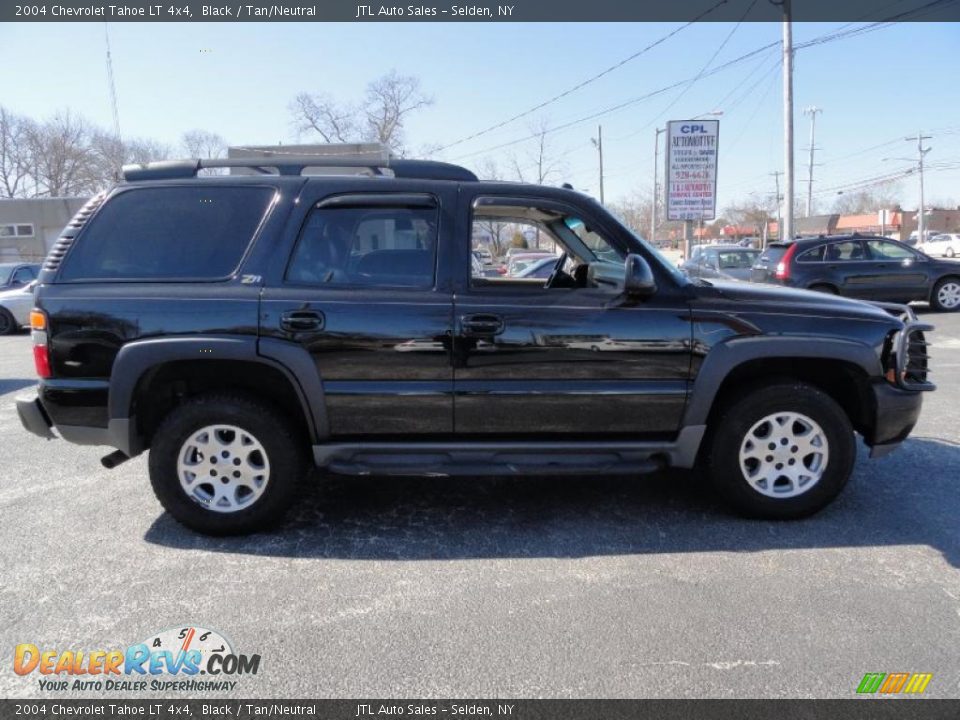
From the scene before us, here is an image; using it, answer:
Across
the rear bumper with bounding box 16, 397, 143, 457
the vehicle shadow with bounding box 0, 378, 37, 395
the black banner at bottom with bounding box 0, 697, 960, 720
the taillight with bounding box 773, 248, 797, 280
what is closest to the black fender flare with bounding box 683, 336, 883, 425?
the black banner at bottom with bounding box 0, 697, 960, 720

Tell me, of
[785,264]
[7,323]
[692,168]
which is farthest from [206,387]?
[692,168]

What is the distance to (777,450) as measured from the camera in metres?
3.52

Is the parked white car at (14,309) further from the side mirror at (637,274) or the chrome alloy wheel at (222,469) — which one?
the side mirror at (637,274)

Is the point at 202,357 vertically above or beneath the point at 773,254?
beneath

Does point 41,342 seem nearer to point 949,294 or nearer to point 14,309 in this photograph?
point 14,309

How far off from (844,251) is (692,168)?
442cm

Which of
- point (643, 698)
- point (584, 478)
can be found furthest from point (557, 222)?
point (643, 698)

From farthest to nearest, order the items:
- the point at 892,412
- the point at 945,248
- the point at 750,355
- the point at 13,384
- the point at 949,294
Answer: the point at 945,248
the point at 949,294
the point at 13,384
the point at 892,412
the point at 750,355

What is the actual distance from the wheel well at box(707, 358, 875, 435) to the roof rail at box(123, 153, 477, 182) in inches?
76.8

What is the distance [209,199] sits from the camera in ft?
11.3

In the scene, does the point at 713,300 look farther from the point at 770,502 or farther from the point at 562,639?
the point at 562,639

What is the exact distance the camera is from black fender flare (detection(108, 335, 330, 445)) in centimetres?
324

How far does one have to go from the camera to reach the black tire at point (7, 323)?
13.2 m

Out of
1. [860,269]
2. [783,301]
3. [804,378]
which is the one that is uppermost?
[860,269]
